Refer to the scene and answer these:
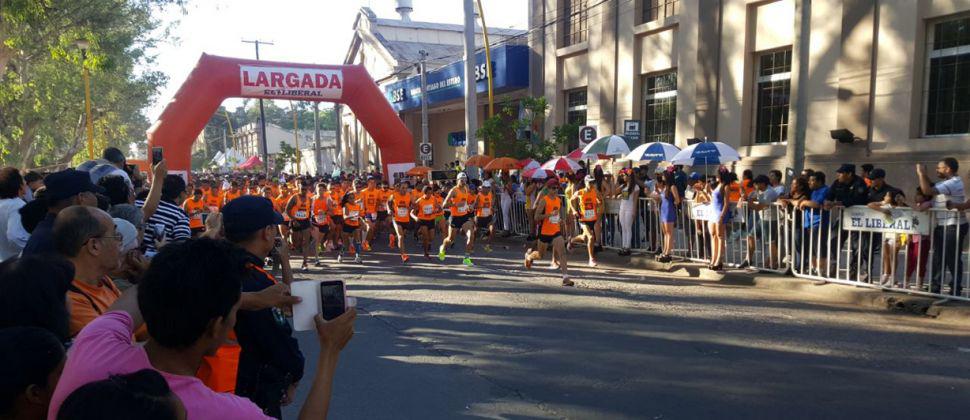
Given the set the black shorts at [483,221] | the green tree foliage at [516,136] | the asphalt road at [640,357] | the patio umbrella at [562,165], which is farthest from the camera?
the green tree foliage at [516,136]

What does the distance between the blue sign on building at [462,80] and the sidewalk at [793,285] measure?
43.9 feet

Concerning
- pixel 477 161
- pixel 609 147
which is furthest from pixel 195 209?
pixel 609 147

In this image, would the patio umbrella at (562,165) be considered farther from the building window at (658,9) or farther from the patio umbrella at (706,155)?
the building window at (658,9)

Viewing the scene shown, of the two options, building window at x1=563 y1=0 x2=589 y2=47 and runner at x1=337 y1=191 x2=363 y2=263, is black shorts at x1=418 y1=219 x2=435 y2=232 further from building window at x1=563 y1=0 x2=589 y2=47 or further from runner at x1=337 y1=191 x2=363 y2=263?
building window at x1=563 y1=0 x2=589 y2=47

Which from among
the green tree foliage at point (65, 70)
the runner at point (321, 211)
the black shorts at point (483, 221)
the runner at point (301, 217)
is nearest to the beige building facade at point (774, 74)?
the black shorts at point (483, 221)

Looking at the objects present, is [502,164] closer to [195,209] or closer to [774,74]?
[774,74]

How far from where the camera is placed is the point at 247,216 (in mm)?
2830

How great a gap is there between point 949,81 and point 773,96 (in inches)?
154

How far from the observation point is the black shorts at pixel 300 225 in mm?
12680

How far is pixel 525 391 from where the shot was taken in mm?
5094

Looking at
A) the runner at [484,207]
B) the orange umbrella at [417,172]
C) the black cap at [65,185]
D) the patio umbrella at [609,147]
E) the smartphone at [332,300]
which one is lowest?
the runner at [484,207]

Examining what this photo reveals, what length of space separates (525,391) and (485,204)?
929 centimetres

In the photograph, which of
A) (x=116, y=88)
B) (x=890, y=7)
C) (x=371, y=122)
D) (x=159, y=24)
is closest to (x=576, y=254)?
(x=890, y=7)

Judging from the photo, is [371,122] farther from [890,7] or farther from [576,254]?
[890,7]
